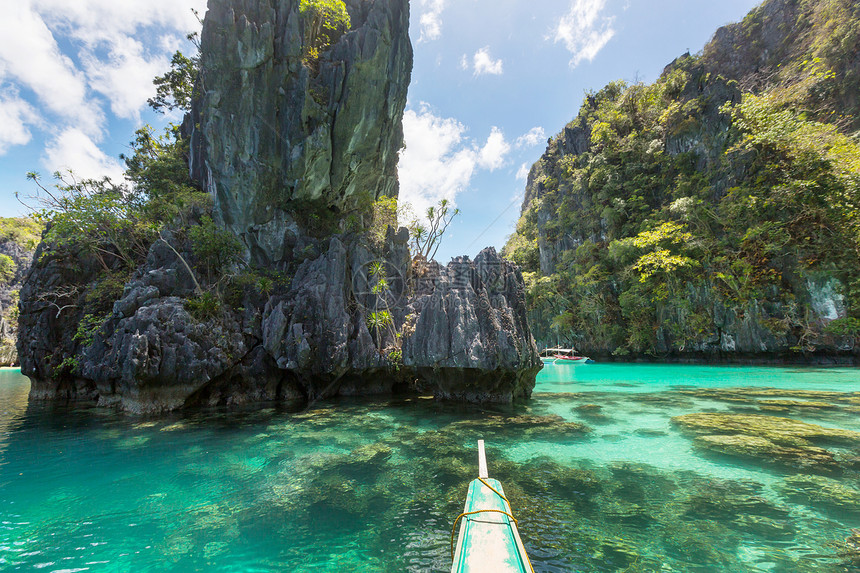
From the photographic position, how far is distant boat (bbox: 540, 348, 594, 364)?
34.5 metres

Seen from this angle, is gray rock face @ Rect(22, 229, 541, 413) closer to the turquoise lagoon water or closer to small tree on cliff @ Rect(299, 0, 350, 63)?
the turquoise lagoon water

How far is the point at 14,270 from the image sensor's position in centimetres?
4172

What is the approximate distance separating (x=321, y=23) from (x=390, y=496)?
24002mm

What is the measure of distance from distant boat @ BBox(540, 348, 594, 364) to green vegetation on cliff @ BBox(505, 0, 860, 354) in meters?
1.81

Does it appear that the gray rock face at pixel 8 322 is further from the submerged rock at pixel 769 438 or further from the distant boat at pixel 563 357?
the submerged rock at pixel 769 438

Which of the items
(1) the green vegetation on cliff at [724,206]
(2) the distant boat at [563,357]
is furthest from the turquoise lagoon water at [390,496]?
(2) the distant boat at [563,357]

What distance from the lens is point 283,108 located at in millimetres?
18297

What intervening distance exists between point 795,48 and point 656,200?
1318 cm

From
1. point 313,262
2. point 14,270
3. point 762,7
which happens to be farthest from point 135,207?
point 762,7

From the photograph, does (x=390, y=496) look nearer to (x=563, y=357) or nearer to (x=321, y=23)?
(x=321, y=23)

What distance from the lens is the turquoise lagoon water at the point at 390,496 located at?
4449 mm

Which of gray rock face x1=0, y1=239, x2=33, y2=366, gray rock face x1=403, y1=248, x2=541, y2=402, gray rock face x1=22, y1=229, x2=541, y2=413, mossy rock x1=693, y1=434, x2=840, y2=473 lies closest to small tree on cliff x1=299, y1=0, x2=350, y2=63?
gray rock face x1=22, y1=229, x2=541, y2=413

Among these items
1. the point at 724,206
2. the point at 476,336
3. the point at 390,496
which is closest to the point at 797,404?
the point at 476,336

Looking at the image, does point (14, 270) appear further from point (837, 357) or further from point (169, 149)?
point (837, 357)
